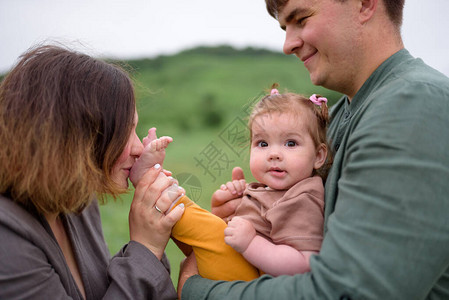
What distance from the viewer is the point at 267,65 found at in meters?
14.2

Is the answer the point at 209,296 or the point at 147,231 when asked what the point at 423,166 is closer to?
the point at 209,296

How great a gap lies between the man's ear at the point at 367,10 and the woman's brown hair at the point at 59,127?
1134mm

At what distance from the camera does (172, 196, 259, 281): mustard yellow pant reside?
6.08 feet

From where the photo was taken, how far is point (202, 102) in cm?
1090

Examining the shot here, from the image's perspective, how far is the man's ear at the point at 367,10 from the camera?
1844 mm

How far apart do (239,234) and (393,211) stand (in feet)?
2.17

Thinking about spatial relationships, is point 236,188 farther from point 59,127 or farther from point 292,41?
point 59,127

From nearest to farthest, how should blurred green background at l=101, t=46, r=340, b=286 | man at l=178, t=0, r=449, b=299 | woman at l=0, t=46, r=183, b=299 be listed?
man at l=178, t=0, r=449, b=299
woman at l=0, t=46, r=183, b=299
blurred green background at l=101, t=46, r=340, b=286

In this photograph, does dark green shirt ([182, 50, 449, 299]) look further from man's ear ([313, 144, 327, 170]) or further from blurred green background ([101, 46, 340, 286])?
blurred green background ([101, 46, 340, 286])

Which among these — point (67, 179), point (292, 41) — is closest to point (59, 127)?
point (67, 179)

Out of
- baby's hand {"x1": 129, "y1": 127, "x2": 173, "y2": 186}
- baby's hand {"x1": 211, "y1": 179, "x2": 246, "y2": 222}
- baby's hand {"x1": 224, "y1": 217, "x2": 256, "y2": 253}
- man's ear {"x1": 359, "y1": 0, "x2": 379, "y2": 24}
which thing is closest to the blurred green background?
baby's hand {"x1": 211, "y1": 179, "x2": 246, "y2": 222}

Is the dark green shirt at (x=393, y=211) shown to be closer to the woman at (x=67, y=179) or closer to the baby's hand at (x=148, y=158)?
the woman at (x=67, y=179)

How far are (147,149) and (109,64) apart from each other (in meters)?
0.45

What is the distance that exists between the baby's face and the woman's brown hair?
648 millimetres
